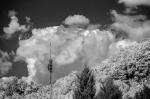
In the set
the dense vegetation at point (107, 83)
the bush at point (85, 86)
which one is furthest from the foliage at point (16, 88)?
the bush at point (85, 86)

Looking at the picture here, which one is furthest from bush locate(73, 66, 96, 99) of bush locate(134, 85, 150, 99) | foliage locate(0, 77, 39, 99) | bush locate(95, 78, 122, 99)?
foliage locate(0, 77, 39, 99)

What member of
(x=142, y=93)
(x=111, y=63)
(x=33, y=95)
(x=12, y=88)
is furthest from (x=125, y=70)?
(x=12, y=88)

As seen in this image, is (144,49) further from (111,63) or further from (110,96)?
(110,96)

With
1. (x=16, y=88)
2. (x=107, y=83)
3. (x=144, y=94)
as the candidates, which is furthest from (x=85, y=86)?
(x=16, y=88)

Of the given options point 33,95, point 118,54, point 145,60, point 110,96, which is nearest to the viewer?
point 110,96

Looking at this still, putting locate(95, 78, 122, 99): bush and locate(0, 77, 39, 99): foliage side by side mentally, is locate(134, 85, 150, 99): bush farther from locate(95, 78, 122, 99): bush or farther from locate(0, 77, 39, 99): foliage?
locate(0, 77, 39, 99): foliage

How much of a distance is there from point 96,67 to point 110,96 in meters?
16.3

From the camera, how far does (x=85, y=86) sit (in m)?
65.8

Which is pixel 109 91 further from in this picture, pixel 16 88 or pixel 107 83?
pixel 16 88

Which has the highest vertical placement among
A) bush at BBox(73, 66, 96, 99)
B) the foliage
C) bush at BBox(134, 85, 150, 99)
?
the foliage

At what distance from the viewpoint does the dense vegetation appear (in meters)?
65.2

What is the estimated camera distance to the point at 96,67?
78.9 metres

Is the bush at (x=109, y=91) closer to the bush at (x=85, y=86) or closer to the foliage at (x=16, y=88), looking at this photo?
the bush at (x=85, y=86)

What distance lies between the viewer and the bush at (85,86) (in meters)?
64.6
